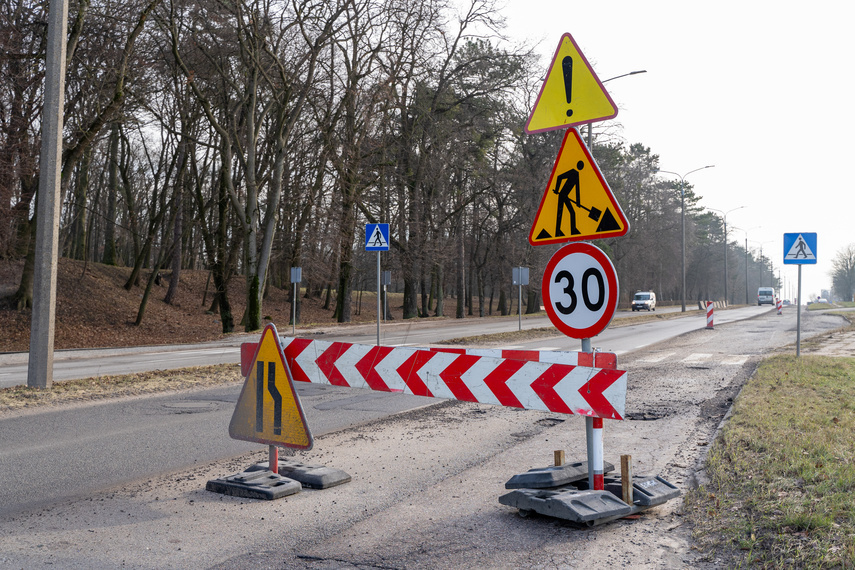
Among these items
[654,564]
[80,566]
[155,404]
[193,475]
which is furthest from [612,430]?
[155,404]

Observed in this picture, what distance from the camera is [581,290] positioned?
4871 mm

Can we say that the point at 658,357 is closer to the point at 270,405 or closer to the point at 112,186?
the point at 270,405

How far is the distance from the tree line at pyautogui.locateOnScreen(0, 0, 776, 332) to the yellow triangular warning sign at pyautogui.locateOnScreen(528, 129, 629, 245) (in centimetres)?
1719

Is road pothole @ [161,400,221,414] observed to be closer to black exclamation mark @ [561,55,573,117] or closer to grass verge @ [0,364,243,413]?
grass verge @ [0,364,243,413]

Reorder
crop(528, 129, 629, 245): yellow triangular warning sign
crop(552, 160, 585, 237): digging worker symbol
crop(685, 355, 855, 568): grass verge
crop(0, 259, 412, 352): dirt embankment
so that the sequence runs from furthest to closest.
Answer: crop(0, 259, 412, 352): dirt embankment → crop(552, 160, 585, 237): digging worker symbol → crop(528, 129, 629, 245): yellow triangular warning sign → crop(685, 355, 855, 568): grass verge

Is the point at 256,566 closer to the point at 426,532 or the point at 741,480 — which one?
the point at 426,532

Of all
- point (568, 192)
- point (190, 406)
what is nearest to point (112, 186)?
point (190, 406)

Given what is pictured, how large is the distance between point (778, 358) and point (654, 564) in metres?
13.1

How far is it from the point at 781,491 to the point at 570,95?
3.28m

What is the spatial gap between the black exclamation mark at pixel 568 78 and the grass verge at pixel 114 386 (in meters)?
8.29

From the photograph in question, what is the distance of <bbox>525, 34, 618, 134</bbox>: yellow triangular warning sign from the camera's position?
16.8 feet

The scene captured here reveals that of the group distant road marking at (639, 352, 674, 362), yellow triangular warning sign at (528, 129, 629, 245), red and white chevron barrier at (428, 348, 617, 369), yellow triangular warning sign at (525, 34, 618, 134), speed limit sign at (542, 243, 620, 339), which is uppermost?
yellow triangular warning sign at (525, 34, 618, 134)

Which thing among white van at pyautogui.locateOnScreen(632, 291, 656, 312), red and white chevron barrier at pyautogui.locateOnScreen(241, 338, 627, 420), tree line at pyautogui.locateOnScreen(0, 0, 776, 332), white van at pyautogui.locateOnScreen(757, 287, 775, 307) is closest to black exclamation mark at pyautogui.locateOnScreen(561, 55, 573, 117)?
red and white chevron barrier at pyautogui.locateOnScreen(241, 338, 627, 420)

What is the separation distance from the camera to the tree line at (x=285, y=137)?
21.4 metres
